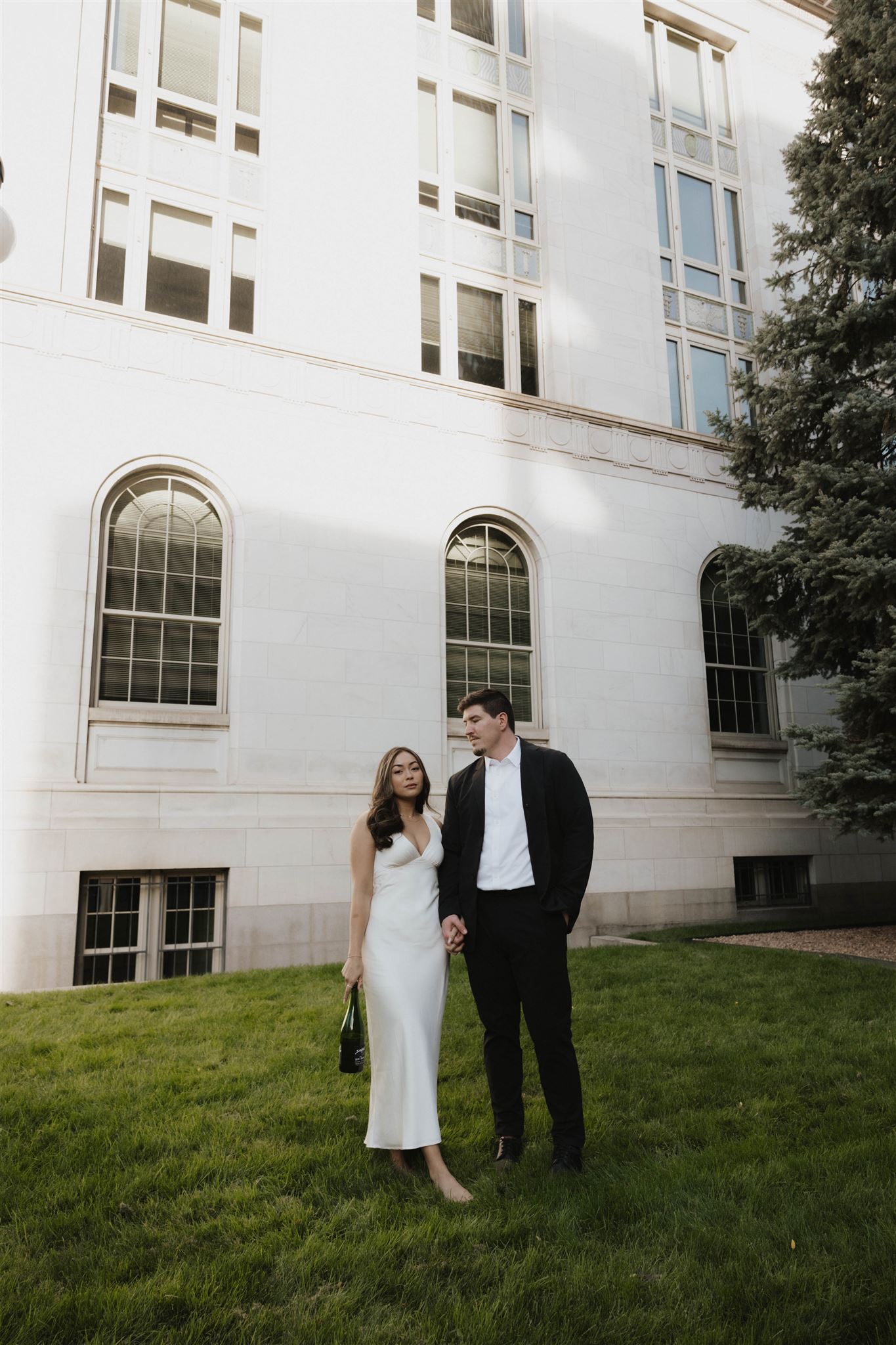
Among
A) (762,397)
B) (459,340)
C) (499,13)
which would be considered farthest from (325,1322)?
(499,13)

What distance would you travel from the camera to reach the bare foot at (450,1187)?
3.81 meters

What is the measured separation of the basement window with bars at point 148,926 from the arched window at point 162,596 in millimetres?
2292

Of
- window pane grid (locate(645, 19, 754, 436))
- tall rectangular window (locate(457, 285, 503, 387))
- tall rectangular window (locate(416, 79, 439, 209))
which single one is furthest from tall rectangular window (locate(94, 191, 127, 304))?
window pane grid (locate(645, 19, 754, 436))

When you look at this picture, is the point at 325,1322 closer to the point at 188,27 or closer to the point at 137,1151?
the point at 137,1151

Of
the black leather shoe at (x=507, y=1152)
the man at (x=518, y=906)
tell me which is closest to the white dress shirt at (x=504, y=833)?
the man at (x=518, y=906)

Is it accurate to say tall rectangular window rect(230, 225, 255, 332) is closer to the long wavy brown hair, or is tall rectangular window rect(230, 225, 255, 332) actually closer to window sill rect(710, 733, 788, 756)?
window sill rect(710, 733, 788, 756)

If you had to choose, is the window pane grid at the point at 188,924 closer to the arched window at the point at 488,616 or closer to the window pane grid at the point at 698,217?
the arched window at the point at 488,616

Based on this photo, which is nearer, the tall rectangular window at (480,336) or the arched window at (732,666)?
the tall rectangular window at (480,336)

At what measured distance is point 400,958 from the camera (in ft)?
14.0

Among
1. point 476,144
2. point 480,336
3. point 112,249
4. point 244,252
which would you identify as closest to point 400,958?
point 112,249

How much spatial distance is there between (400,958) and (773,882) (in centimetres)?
1266

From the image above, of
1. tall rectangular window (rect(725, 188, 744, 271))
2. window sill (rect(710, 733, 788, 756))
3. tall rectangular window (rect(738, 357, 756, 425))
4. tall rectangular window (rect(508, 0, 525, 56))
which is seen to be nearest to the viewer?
window sill (rect(710, 733, 788, 756))

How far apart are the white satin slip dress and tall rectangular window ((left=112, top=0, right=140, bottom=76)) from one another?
13.8 metres

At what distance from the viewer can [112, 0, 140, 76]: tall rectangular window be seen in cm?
A: 1298
